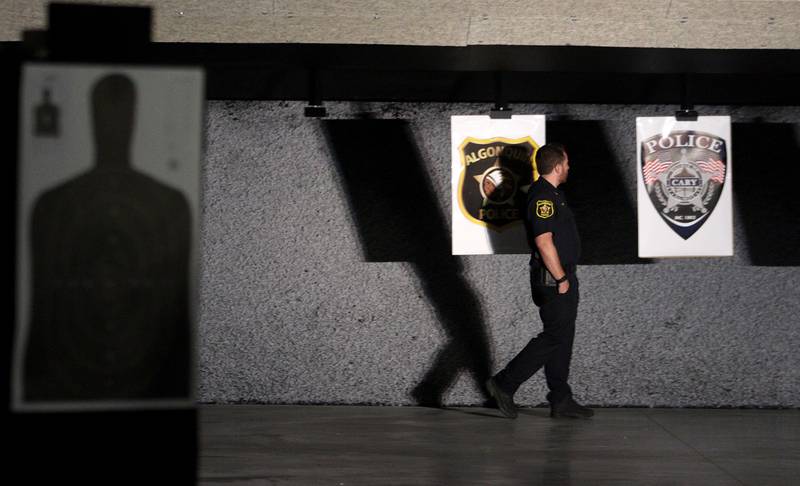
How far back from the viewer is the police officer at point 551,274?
6.97 m

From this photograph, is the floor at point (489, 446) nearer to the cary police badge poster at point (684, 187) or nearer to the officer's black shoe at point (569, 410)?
the officer's black shoe at point (569, 410)

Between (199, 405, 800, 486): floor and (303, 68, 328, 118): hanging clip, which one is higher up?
(303, 68, 328, 118): hanging clip

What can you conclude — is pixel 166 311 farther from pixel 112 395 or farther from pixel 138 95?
pixel 138 95

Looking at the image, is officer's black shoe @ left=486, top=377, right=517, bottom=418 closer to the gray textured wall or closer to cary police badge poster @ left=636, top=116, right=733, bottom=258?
the gray textured wall

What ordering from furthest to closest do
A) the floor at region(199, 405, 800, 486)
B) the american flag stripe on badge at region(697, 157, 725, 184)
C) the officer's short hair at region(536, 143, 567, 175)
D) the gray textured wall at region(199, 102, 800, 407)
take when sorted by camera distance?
the gray textured wall at region(199, 102, 800, 407) < the american flag stripe on badge at region(697, 157, 725, 184) < the officer's short hair at region(536, 143, 567, 175) < the floor at region(199, 405, 800, 486)

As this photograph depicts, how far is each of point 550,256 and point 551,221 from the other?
24cm

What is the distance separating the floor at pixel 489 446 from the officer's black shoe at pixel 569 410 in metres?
0.06

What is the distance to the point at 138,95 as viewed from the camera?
2.90 metres

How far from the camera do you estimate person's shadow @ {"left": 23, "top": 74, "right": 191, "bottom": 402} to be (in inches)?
111

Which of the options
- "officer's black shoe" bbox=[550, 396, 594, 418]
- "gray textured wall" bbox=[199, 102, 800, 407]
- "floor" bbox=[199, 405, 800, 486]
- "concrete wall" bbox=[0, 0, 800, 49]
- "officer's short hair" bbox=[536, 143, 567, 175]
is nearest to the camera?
"floor" bbox=[199, 405, 800, 486]

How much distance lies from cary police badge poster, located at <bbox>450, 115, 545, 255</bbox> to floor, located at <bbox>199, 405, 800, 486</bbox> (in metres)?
1.28

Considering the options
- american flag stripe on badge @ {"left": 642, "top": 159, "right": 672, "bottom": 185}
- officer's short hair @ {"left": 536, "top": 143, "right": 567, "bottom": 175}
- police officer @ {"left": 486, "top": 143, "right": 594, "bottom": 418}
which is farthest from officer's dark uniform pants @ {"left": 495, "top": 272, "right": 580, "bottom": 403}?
american flag stripe on badge @ {"left": 642, "top": 159, "right": 672, "bottom": 185}

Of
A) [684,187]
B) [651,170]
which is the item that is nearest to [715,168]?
[684,187]

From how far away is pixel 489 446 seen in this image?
20.6 ft
